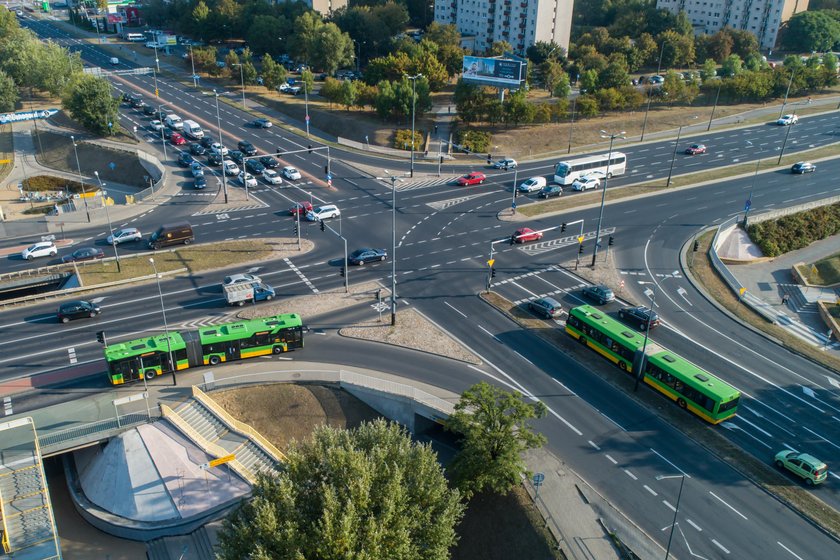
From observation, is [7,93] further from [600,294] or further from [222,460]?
[600,294]

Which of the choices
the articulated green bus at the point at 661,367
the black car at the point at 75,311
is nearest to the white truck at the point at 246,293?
the black car at the point at 75,311

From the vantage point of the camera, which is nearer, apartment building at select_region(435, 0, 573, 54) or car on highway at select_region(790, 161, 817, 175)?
car on highway at select_region(790, 161, 817, 175)

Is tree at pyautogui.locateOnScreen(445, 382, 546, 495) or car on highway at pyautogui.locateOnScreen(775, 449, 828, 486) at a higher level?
tree at pyautogui.locateOnScreen(445, 382, 546, 495)

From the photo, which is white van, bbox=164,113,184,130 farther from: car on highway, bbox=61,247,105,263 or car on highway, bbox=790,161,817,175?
car on highway, bbox=790,161,817,175

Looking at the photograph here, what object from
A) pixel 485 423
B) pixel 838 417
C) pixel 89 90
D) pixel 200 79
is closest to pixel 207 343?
pixel 485 423

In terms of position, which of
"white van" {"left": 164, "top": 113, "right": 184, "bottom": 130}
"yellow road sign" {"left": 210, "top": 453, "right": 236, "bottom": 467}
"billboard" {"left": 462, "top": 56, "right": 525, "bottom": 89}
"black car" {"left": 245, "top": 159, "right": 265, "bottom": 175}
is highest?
"billboard" {"left": 462, "top": 56, "right": 525, "bottom": 89}

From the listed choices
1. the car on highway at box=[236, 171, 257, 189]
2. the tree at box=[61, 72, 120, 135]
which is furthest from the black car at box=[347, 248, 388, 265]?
the tree at box=[61, 72, 120, 135]

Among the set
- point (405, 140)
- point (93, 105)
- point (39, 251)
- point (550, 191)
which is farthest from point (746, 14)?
point (39, 251)

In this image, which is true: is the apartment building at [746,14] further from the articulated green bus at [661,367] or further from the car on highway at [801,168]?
the articulated green bus at [661,367]

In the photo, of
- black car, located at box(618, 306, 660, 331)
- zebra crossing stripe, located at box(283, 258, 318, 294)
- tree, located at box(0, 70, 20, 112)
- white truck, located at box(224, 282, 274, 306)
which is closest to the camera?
black car, located at box(618, 306, 660, 331)
